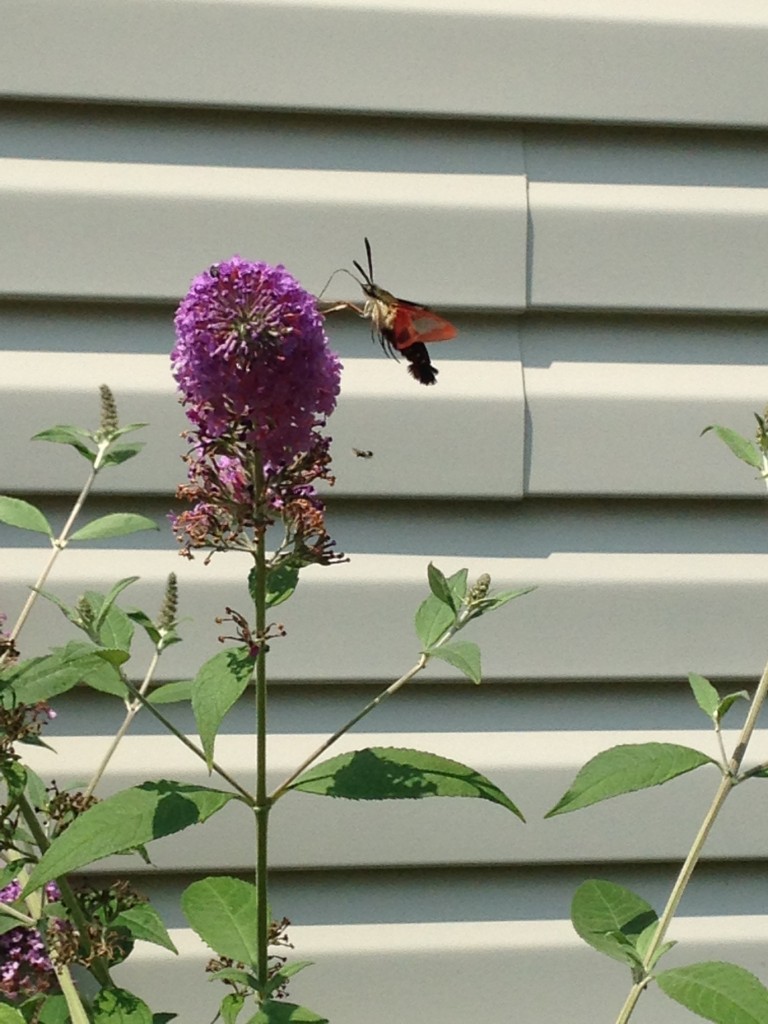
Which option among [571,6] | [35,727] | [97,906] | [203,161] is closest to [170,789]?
[35,727]

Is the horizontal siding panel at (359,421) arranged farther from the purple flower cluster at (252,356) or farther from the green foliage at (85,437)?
the purple flower cluster at (252,356)

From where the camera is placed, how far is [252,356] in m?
0.86

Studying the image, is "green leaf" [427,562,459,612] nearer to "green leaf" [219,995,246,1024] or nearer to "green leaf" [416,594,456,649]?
"green leaf" [416,594,456,649]

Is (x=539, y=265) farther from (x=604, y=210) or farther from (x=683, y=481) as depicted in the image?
(x=683, y=481)

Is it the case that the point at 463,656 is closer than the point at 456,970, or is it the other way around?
the point at 463,656

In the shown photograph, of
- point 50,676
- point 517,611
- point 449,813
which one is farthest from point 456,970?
point 50,676

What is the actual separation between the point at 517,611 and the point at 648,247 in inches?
28.2

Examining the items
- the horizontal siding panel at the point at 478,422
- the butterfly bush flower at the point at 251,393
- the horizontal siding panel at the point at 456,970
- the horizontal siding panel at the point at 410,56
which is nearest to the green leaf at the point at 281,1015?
the butterfly bush flower at the point at 251,393

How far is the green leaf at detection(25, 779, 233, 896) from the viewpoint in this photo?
90cm

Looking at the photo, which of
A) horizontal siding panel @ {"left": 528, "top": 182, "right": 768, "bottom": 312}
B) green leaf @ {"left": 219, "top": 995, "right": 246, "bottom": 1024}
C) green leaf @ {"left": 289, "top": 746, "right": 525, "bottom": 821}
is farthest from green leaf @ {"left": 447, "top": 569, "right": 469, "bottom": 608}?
horizontal siding panel @ {"left": 528, "top": 182, "right": 768, "bottom": 312}

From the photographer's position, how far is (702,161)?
186cm

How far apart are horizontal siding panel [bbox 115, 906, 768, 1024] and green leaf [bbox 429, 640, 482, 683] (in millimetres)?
1045

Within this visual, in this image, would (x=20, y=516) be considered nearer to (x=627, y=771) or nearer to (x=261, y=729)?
(x=261, y=729)

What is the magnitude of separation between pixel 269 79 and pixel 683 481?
104cm
